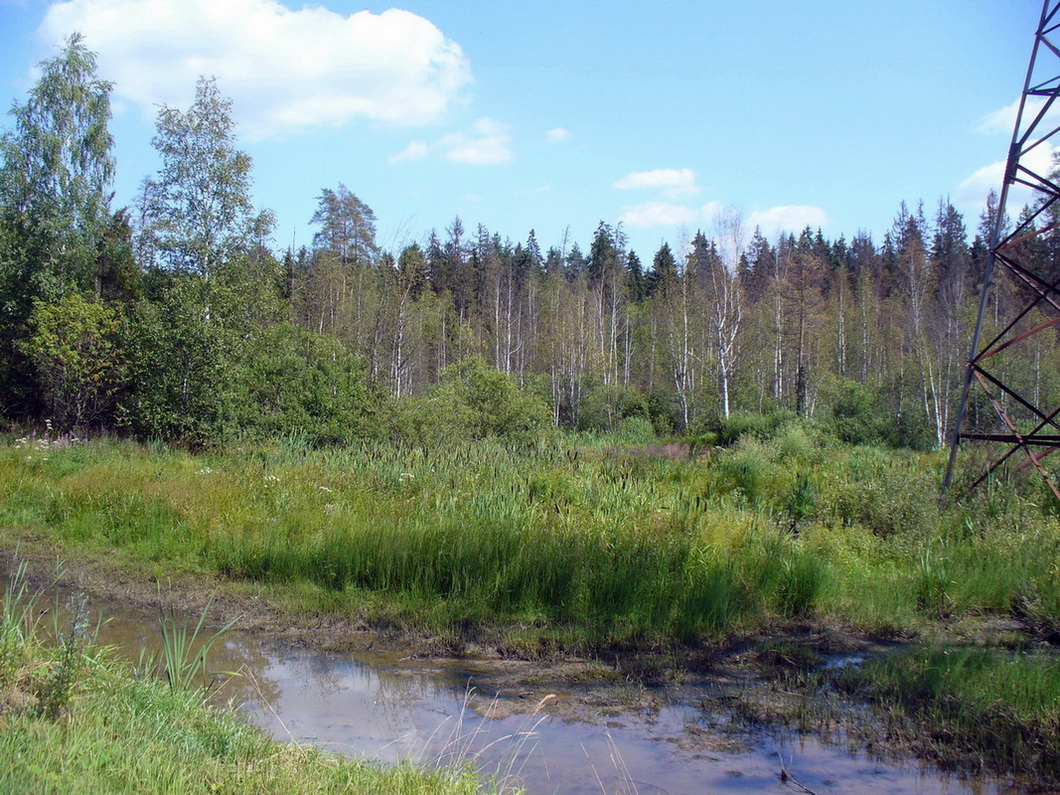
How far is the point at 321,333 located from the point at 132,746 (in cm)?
2770

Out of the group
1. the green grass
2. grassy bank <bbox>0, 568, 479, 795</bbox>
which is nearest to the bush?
the green grass

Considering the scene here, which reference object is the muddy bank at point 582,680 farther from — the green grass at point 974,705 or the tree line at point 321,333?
the tree line at point 321,333

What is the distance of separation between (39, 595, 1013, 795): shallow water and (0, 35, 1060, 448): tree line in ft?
46.1

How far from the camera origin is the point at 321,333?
30.8 m

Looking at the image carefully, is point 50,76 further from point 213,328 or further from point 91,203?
point 213,328

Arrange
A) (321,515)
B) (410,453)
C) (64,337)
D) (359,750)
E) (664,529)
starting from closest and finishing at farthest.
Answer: (359,750) < (664,529) < (321,515) < (410,453) < (64,337)

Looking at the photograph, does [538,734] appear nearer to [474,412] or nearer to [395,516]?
[395,516]

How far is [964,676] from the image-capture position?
6691 millimetres

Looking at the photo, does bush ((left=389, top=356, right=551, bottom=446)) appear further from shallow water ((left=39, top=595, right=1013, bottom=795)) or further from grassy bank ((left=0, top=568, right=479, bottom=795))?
grassy bank ((left=0, top=568, right=479, bottom=795))

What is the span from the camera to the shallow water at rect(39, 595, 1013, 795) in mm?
5289

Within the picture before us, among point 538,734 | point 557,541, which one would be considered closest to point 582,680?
point 538,734

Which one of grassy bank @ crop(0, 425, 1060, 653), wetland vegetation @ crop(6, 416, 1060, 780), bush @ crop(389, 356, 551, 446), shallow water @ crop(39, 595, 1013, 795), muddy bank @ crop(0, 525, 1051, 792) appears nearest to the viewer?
shallow water @ crop(39, 595, 1013, 795)

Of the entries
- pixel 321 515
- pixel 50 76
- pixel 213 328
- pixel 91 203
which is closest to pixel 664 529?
pixel 321 515

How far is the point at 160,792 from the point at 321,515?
8.13m
